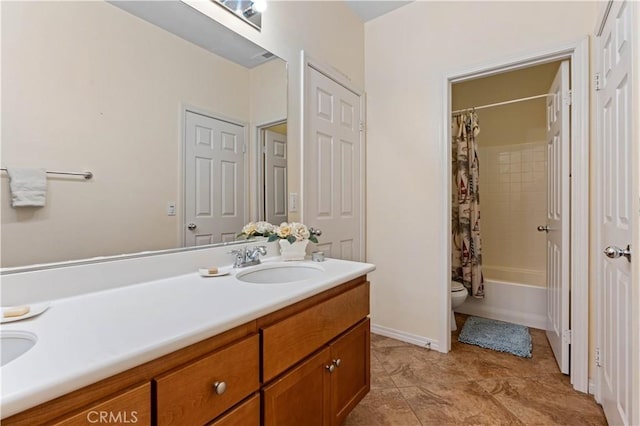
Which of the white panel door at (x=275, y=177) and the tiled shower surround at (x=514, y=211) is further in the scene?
the tiled shower surround at (x=514, y=211)

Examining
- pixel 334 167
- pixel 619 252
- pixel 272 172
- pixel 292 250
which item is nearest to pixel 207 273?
pixel 292 250

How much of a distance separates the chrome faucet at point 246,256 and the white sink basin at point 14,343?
2.50 feet

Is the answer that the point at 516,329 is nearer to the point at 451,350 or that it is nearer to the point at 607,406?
the point at 451,350

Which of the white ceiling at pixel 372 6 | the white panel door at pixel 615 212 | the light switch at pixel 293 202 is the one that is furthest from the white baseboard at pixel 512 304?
the white ceiling at pixel 372 6

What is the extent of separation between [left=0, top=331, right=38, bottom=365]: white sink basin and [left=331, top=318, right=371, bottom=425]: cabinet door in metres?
0.90

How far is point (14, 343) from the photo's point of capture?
715mm

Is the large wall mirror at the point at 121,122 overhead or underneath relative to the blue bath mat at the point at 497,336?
overhead

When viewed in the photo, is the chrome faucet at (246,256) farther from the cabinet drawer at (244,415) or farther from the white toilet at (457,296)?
the white toilet at (457,296)

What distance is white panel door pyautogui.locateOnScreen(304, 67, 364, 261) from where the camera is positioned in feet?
6.66

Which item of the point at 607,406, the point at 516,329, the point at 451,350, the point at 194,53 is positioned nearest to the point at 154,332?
the point at 194,53

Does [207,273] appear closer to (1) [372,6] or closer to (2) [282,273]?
(2) [282,273]

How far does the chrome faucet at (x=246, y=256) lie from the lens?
144 cm

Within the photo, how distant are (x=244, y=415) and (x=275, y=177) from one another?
122cm

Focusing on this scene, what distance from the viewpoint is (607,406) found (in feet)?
4.77
